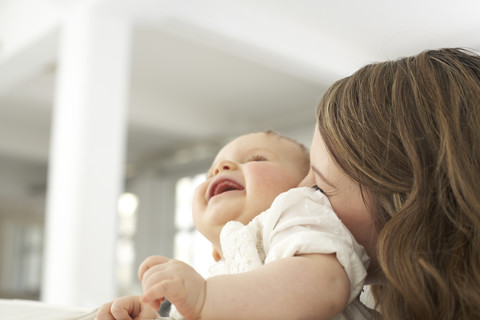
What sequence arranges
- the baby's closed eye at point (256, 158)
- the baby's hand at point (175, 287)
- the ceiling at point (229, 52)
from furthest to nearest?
1. the ceiling at point (229, 52)
2. the baby's closed eye at point (256, 158)
3. the baby's hand at point (175, 287)

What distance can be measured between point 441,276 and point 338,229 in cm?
10

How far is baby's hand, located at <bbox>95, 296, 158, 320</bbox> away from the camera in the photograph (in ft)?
1.99

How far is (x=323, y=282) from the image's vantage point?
19.8 inches

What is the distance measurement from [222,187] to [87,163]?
2.09 metres

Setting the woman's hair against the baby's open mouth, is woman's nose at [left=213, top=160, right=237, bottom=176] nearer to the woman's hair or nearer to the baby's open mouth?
the baby's open mouth

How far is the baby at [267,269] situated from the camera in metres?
0.48

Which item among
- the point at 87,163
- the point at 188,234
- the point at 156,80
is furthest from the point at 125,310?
the point at 188,234

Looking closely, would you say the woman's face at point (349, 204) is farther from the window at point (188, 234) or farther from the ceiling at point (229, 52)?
the window at point (188, 234)

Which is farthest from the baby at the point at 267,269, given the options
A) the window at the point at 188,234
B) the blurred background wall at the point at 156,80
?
the window at the point at 188,234

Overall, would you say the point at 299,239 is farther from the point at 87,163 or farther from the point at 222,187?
the point at 87,163

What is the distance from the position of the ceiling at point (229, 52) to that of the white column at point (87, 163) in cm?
23

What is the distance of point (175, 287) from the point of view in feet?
1.53

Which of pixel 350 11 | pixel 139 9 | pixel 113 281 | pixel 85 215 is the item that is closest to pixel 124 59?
pixel 139 9

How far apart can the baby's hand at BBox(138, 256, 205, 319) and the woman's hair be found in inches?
6.2
